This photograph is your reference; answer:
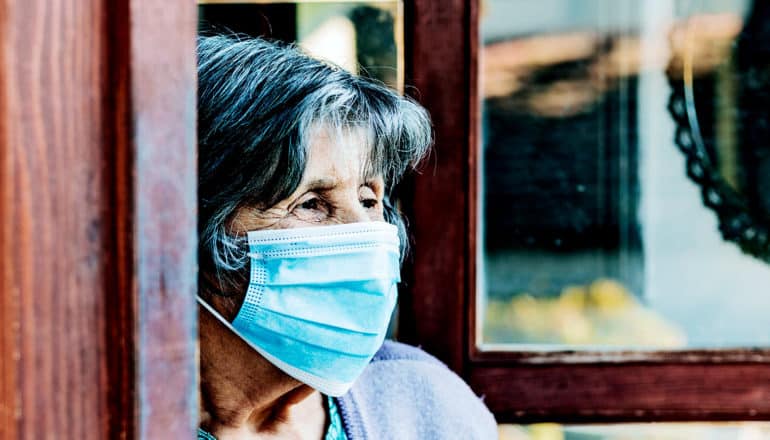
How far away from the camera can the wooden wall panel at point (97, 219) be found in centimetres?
61

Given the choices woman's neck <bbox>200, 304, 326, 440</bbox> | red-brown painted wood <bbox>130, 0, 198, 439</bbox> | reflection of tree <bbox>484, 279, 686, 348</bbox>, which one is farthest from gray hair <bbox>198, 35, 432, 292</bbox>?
reflection of tree <bbox>484, 279, 686, 348</bbox>

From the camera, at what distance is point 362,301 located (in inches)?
54.1

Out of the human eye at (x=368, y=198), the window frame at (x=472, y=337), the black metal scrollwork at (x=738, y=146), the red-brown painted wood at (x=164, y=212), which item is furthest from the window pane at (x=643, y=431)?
the red-brown painted wood at (x=164, y=212)

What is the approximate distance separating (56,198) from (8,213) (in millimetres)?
36

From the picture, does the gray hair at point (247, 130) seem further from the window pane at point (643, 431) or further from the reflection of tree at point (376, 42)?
the window pane at point (643, 431)

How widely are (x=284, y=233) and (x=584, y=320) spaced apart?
994mm

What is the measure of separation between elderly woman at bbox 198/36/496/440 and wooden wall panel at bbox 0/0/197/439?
639 mm

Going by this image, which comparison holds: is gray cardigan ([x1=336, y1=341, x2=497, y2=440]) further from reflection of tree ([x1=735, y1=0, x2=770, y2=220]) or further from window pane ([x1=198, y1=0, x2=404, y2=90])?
reflection of tree ([x1=735, y1=0, x2=770, y2=220])

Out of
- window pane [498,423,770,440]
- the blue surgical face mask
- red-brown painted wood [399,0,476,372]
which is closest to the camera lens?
the blue surgical face mask

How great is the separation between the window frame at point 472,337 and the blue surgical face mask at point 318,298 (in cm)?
45

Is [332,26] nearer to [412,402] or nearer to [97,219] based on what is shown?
[412,402]

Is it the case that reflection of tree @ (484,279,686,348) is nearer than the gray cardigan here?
No

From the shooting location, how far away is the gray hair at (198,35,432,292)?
1.39 metres

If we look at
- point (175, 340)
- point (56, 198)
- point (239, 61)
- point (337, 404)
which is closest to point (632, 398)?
point (337, 404)
